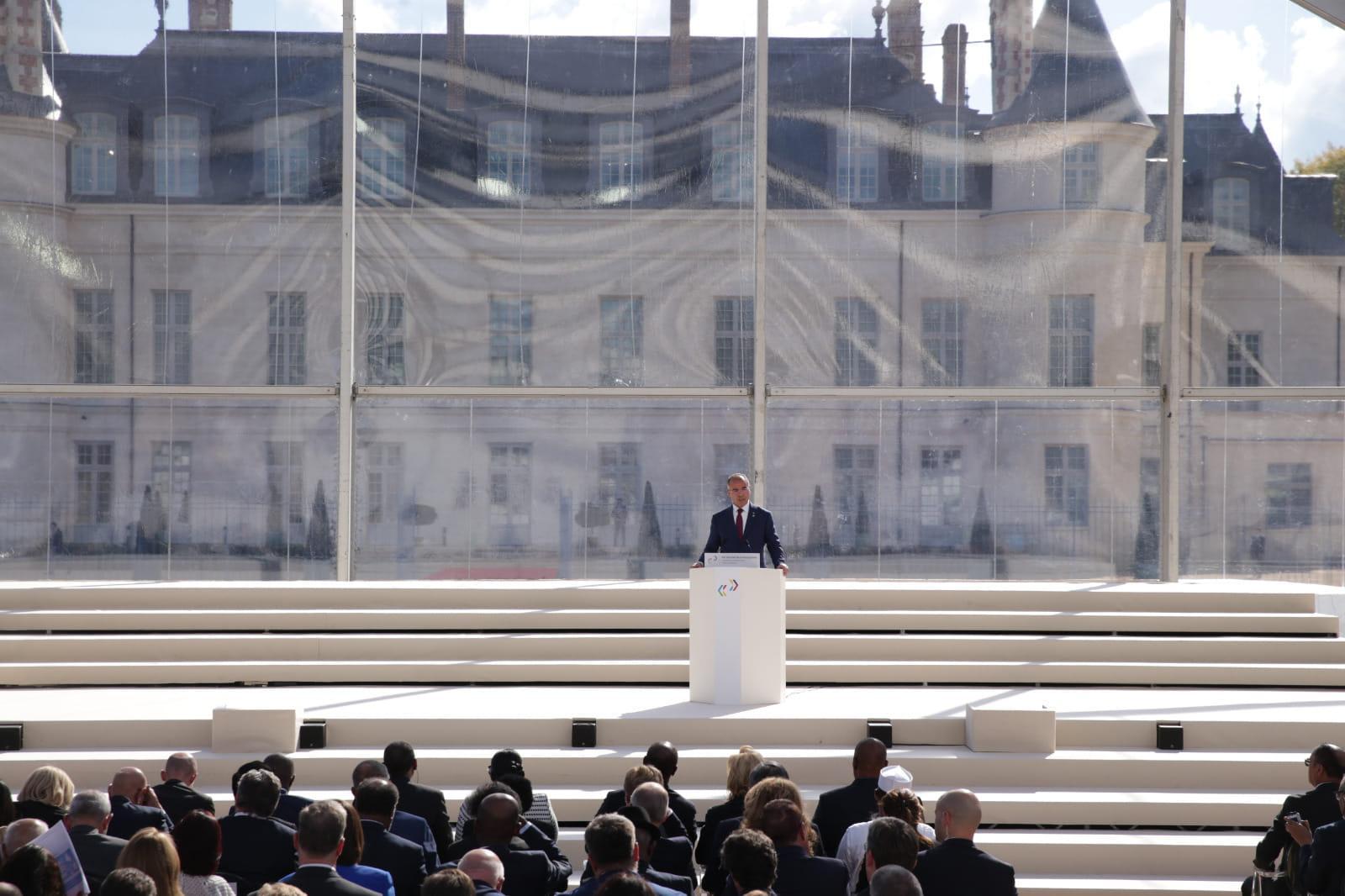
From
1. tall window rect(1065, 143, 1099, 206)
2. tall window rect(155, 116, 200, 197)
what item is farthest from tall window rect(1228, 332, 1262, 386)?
tall window rect(155, 116, 200, 197)

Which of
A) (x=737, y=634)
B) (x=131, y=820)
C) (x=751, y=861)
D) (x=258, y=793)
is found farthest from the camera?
(x=737, y=634)

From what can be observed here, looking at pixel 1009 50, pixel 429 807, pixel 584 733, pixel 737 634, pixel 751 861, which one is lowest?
pixel 584 733

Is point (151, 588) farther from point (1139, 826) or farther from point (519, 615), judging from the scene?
point (1139, 826)

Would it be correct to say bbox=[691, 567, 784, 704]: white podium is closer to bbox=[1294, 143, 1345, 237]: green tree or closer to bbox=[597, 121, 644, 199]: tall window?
bbox=[597, 121, 644, 199]: tall window

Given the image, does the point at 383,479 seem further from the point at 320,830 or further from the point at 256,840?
the point at 320,830

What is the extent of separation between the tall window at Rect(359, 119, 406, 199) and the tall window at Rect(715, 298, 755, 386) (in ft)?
9.41

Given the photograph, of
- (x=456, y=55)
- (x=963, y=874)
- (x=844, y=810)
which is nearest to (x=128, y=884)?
(x=963, y=874)

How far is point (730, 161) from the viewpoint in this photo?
1168 centimetres

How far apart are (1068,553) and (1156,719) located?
13.8ft

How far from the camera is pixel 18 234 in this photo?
11547mm

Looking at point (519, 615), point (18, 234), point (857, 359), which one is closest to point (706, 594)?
point (519, 615)

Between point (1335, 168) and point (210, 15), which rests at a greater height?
point (210, 15)

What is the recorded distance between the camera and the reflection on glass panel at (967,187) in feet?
38.1

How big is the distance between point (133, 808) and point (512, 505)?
698 cm
